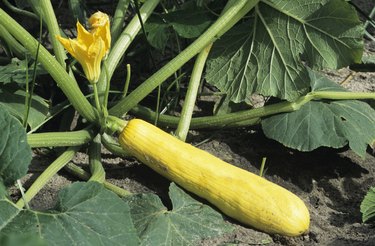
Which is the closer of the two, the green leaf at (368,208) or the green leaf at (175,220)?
the green leaf at (175,220)

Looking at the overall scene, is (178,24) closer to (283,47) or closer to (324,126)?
(283,47)

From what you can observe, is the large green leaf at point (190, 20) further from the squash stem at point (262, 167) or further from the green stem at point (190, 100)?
the squash stem at point (262, 167)

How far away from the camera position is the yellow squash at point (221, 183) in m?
2.36

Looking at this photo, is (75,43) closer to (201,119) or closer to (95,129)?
(95,129)

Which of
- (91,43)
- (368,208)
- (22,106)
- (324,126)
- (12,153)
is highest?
(91,43)

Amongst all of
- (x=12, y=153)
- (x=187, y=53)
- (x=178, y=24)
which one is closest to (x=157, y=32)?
(x=178, y=24)

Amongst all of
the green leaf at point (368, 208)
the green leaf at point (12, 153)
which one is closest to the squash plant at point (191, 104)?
the green leaf at point (12, 153)

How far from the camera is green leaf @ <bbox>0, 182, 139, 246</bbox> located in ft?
6.20

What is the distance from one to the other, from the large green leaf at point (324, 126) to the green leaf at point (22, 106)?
2.51 ft

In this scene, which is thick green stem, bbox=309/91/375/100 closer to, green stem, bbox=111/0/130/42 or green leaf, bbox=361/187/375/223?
green leaf, bbox=361/187/375/223

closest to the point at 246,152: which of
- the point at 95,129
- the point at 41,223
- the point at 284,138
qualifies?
the point at 284,138

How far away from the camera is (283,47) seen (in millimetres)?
2820

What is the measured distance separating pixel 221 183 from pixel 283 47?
2.11 ft

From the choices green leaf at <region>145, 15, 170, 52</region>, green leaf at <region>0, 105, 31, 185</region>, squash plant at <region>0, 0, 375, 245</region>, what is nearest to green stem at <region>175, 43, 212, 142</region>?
squash plant at <region>0, 0, 375, 245</region>
